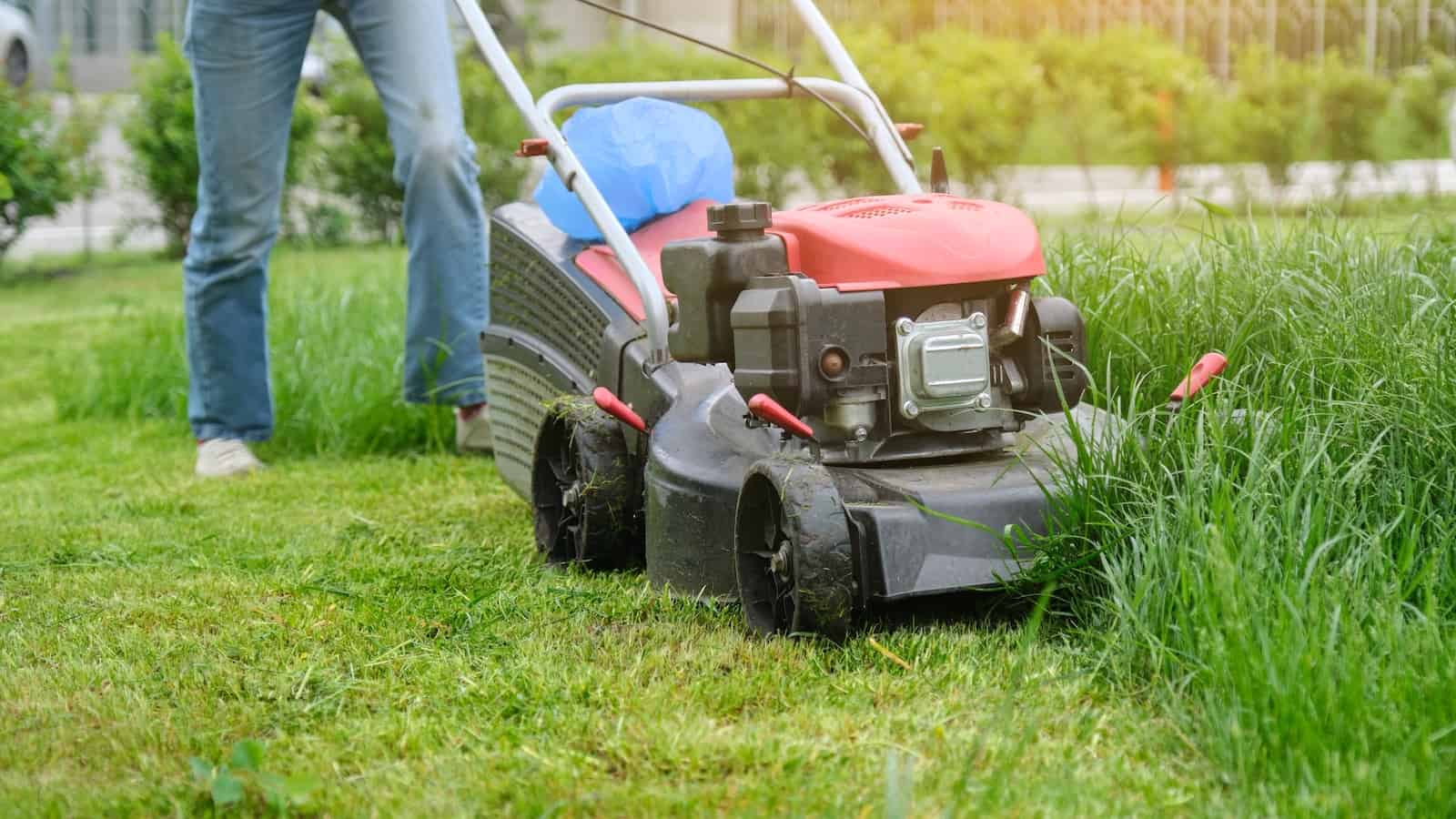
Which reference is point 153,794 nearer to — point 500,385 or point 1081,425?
point 1081,425

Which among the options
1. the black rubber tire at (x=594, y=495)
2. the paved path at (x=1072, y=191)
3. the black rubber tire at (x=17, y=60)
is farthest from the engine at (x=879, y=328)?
the black rubber tire at (x=17, y=60)

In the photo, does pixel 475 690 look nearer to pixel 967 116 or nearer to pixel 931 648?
pixel 931 648

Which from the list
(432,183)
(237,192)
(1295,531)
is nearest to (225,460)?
(237,192)

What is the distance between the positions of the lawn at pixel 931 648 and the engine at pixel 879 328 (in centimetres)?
16

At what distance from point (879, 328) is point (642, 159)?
0.88 m

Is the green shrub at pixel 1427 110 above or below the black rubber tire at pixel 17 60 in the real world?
below

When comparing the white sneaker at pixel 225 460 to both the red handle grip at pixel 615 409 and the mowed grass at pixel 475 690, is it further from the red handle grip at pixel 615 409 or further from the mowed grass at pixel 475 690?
the red handle grip at pixel 615 409

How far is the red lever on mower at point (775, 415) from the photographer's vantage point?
215 cm

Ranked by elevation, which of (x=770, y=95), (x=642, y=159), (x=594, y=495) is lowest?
(x=594, y=495)

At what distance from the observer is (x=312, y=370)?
413 centimetres

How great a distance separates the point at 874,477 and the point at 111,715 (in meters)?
0.96

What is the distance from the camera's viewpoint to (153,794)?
66.6 inches

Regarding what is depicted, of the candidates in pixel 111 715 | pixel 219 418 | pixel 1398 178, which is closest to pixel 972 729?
pixel 111 715

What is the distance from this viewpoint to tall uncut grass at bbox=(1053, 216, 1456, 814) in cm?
165
